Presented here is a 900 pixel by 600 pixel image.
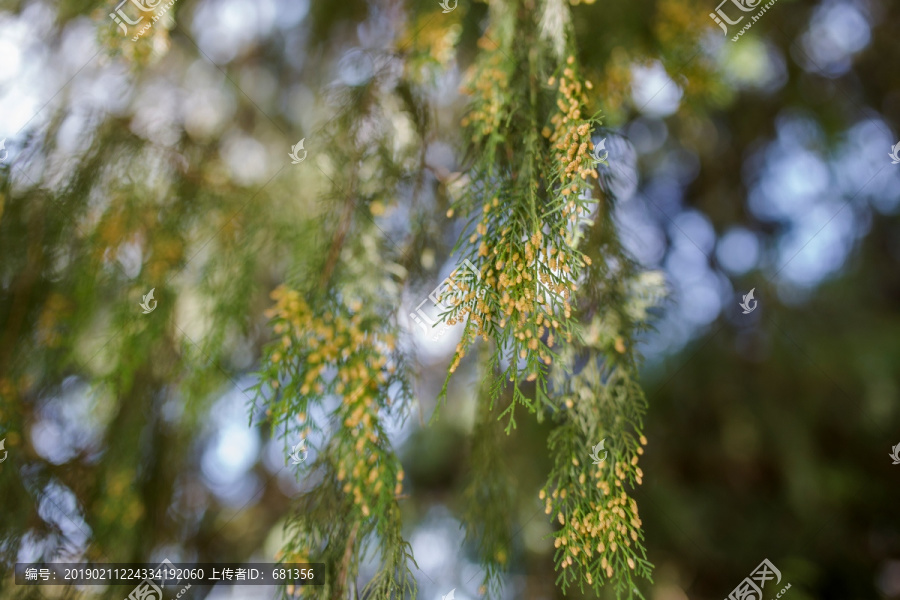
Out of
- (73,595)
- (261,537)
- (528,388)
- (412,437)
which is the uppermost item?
(528,388)

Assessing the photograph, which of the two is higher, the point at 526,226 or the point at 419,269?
the point at 526,226

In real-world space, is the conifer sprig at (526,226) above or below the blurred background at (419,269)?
above

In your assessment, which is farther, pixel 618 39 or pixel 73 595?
pixel 618 39

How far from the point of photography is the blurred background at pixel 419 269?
1648mm

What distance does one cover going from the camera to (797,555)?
261 cm

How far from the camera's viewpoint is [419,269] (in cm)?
151

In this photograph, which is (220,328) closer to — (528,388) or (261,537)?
(528,388)

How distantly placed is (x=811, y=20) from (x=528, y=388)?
7.98 feet

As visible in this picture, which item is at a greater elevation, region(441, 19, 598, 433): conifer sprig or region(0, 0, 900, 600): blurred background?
region(441, 19, 598, 433): conifer sprig

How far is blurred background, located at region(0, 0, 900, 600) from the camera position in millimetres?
1648

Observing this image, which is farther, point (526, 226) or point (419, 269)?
point (419, 269)

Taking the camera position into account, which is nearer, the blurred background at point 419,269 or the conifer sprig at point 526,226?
the conifer sprig at point 526,226

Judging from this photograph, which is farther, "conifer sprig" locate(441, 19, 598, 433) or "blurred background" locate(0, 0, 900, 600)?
"blurred background" locate(0, 0, 900, 600)

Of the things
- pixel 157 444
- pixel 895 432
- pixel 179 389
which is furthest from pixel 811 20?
pixel 157 444
